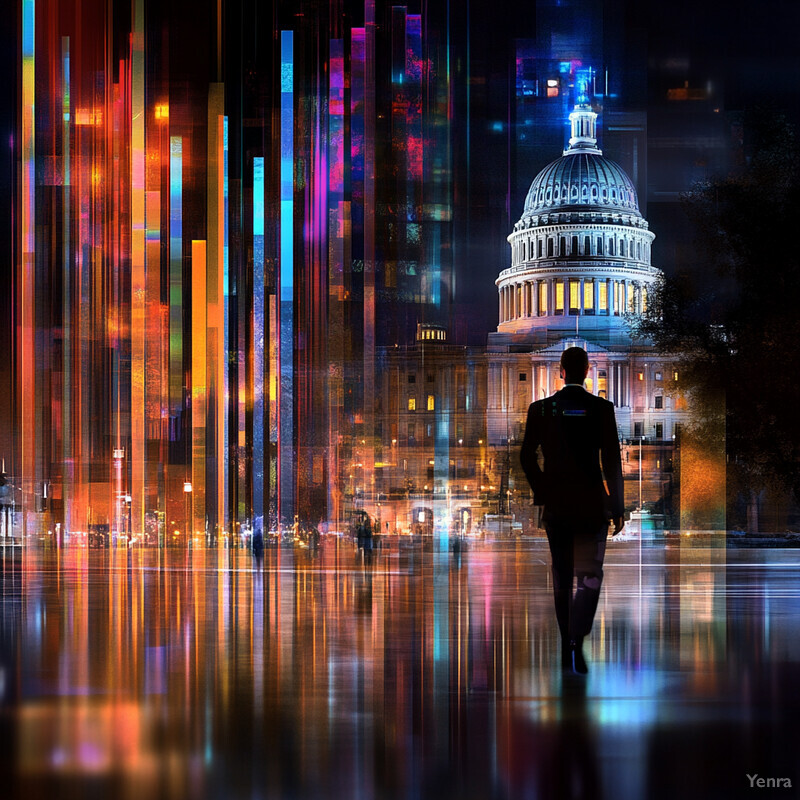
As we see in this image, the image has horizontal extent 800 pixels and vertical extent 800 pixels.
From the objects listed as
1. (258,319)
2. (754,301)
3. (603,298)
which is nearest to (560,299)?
(603,298)

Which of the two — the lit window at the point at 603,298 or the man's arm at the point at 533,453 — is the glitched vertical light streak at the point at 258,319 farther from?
the man's arm at the point at 533,453

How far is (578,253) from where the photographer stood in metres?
101

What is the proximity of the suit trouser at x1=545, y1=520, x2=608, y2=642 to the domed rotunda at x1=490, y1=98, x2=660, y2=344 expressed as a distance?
90.0 m

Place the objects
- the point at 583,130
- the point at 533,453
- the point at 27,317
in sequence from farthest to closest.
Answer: the point at 583,130, the point at 27,317, the point at 533,453

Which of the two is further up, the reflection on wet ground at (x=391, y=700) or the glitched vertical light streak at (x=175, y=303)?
the glitched vertical light streak at (x=175, y=303)

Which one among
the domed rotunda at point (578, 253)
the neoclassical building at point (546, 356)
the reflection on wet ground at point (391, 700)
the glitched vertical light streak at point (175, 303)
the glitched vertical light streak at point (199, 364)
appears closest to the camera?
the reflection on wet ground at point (391, 700)

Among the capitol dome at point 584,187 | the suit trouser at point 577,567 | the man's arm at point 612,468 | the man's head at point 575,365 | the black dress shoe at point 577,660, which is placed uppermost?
the capitol dome at point 584,187

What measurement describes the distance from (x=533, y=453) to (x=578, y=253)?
96.6m

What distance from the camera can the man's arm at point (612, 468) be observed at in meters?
5.82

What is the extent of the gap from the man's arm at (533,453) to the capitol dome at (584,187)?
318 ft

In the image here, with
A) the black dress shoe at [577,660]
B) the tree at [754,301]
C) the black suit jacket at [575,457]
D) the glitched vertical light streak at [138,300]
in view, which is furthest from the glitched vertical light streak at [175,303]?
the black dress shoe at [577,660]

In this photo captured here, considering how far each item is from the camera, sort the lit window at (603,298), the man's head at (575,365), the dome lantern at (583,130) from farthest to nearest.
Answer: the dome lantern at (583,130), the lit window at (603,298), the man's head at (575,365)

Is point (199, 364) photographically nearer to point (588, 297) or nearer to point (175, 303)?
point (175, 303)

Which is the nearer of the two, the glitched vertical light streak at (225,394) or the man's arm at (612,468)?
the man's arm at (612,468)
